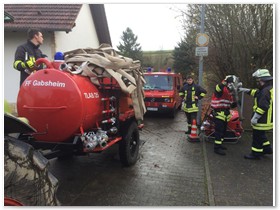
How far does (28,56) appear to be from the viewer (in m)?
4.29

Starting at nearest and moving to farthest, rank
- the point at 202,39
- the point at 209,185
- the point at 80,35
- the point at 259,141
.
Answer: the point at 209,185, the point at 259,141, the point at 202,39, the point at 80,35

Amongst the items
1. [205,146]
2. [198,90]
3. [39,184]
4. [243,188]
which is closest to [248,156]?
[205,146]

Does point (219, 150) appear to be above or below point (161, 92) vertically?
below

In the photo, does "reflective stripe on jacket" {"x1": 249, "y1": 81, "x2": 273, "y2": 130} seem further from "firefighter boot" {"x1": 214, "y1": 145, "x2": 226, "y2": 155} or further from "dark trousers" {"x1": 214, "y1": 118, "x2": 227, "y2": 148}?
"firefighter boot" {"x1": 214, "y1": 145, "x2": 226, "y2": 155}

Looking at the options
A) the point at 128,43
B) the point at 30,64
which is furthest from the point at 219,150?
the point at 128,43

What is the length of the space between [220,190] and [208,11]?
25.2ft

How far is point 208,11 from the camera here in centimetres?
971

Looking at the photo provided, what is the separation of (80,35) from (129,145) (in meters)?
8.84

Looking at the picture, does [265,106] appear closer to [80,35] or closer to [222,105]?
[222,105]

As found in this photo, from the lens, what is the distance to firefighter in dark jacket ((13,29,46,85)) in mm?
4055

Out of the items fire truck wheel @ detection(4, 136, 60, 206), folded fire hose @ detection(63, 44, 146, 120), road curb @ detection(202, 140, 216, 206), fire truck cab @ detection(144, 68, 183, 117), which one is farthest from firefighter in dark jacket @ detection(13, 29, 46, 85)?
fire truck cab @ detection(144, 68, 183, 117)

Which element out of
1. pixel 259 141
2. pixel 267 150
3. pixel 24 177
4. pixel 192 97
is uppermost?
pixel 192 97
